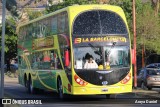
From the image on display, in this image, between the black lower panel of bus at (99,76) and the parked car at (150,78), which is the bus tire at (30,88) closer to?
the parked car at (150,78)

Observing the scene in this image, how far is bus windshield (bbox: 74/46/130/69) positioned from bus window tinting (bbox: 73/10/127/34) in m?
0.70

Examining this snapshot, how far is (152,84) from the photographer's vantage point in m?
27.4

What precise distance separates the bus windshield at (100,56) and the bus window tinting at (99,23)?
70 centimetres

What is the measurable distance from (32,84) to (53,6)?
85.7 ft

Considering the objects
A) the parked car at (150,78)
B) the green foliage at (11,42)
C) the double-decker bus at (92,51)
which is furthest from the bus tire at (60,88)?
the green foliage at (11,42)

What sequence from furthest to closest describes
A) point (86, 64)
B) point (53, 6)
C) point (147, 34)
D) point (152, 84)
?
point (53, 6), point (147, 34), point (152, 84), point (86, 64)

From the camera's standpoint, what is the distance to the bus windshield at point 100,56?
18594 mm

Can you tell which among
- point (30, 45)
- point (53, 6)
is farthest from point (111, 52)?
point (53, 6)

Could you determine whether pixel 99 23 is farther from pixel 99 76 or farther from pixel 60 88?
pixel 60 88

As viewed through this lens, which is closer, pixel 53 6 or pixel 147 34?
pixel 147 34

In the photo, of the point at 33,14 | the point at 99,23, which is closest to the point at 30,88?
the point at 99,23

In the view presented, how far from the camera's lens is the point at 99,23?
19016mm

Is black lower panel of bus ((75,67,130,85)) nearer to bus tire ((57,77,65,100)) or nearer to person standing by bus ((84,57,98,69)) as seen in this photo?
person standing by bus ((84,57,98,69))

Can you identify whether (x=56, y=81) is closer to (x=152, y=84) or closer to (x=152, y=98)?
(x=152, y=98)
